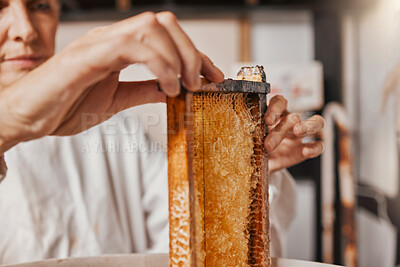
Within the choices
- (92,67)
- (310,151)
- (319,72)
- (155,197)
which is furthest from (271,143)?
(319,72)

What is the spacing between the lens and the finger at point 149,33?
0.97 ft

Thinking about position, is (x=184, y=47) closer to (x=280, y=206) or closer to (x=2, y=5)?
(x=2, y=5)

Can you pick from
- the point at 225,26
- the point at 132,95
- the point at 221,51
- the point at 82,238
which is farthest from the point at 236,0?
the point at 132,95

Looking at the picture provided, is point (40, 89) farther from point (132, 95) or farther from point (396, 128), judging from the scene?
point (396, 128)

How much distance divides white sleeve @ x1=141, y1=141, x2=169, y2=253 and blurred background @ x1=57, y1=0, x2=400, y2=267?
1.18 meters

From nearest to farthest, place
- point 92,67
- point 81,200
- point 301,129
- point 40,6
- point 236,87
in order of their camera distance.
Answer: point 92,67
point 236,87
point 301,129
point 40,6
point 81,200

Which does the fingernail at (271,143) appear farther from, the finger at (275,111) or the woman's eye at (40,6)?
the woman's eye at (40,6)

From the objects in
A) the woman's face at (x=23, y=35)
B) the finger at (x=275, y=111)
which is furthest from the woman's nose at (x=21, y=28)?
the finger at (x=275, y=111)

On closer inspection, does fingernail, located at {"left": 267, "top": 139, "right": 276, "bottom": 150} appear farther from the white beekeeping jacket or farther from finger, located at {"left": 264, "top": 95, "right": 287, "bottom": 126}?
the white beekeeping jacket

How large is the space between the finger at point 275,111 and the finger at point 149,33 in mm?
183

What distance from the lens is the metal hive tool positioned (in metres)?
0.41

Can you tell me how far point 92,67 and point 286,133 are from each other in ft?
1.01

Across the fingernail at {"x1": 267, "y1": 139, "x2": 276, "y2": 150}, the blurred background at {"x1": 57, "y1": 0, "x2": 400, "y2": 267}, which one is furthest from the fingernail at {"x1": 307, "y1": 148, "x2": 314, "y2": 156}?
the blurred background at {"x1": 57, "y1": 0, "x2": 400, "y2": 267}

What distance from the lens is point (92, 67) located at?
0.96 feet
